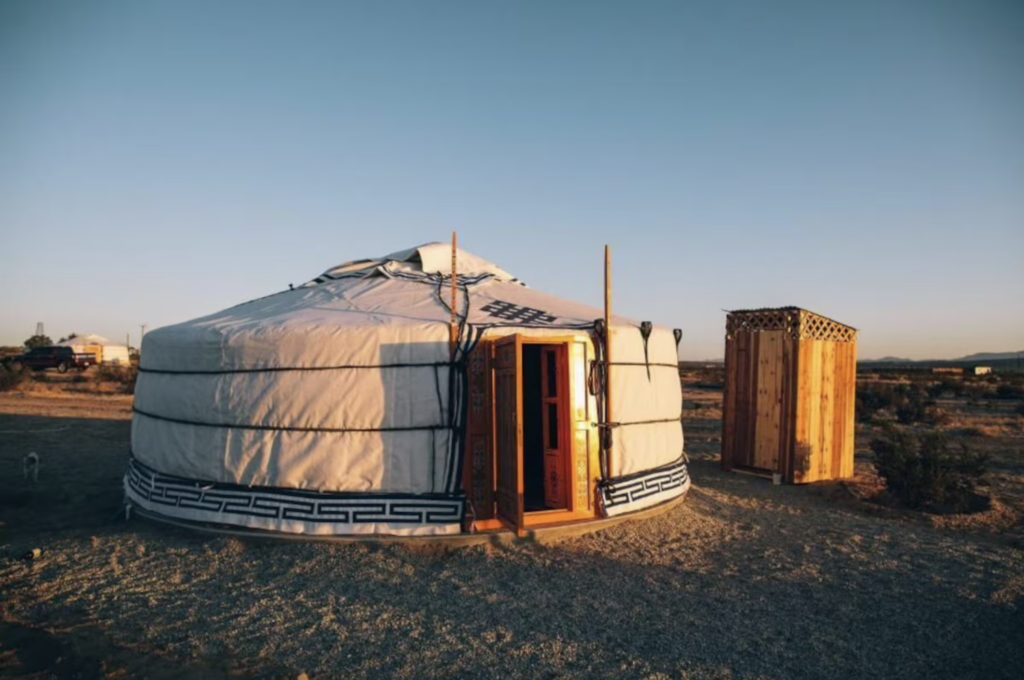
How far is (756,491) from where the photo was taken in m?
6.62

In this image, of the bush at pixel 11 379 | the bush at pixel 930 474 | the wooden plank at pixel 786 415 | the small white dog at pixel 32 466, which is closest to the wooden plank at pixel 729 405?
the wooden plank at pixel 786 415

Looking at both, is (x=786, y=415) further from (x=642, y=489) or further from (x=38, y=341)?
(x=38, y=341)

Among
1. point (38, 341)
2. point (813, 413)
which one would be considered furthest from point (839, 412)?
point (38, 341)

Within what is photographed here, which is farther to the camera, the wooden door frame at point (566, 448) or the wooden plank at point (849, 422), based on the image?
the wooden plank at point (849, 422)

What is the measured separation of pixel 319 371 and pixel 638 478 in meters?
2.84

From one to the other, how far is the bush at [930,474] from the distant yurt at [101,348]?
96.2 ft

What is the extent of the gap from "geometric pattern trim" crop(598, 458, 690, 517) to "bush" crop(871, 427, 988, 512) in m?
2.14

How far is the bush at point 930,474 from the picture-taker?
19.5 ft

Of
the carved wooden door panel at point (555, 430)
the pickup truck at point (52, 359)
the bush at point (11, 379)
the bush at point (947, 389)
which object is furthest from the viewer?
the pickup truck at point (52, 359)

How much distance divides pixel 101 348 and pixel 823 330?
31.1m

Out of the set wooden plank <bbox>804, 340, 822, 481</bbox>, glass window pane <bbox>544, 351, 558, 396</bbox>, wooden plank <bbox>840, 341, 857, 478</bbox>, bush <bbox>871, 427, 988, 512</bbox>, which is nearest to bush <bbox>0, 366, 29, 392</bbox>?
glass window pane <bbox>544, 351, 558, 396</bbox>

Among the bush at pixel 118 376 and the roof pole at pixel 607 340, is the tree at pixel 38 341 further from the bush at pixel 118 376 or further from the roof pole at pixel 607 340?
the roof pole at pixel 607 340

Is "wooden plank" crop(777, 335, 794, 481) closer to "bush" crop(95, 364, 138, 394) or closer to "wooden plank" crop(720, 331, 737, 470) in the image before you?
"wooden plank" crop(720, 331, 737, 470)

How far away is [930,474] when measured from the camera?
6.02 metres
